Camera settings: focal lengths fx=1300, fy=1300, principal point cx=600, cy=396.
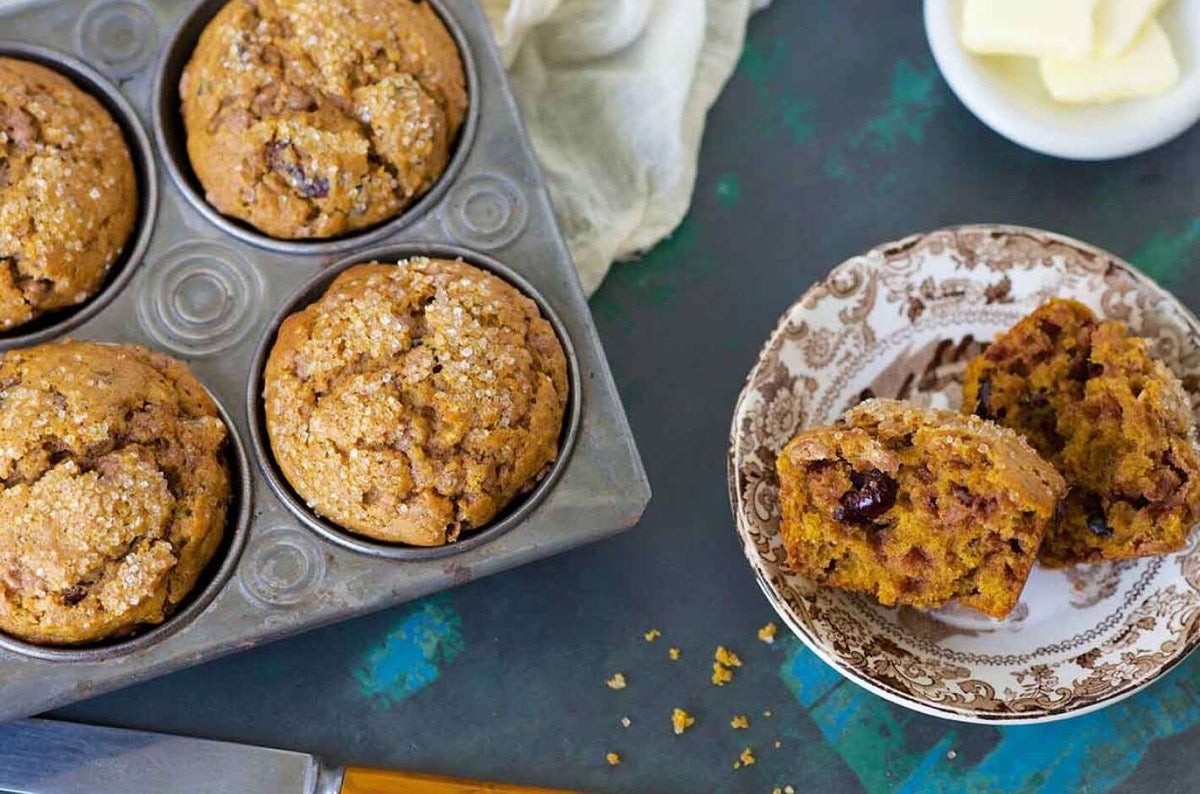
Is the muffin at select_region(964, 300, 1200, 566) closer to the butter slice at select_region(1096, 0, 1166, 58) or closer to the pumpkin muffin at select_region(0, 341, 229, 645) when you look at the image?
the butter slice at select_region(1096, 0, 1166, 58)

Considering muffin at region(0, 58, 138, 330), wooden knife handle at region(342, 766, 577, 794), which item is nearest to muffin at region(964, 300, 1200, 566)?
wooden knife handle at region(342, 766, 577, 794)

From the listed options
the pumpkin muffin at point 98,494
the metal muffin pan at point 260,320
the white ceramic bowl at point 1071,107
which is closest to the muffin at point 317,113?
the metal muffin pan at point 260,320

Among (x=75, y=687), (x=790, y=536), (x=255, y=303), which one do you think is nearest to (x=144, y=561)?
(x=75, y=687)

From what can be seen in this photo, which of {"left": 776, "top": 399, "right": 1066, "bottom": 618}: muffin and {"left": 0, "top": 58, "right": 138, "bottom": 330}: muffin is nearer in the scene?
{"left": 776, "top": 399, "right": 1066, "bottom": 618}: muffin

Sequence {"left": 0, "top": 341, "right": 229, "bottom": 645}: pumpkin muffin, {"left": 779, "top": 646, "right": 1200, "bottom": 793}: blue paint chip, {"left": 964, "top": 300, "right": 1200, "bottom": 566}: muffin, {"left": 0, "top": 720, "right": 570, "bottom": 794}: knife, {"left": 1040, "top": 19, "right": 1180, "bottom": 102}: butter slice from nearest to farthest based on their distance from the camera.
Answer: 1. {"left": 0, "top": 341, "right": 229, "bottom": 645}: pumpkin muffin
2. {"left": 964, "top": 300, "right": 1200, "bottom": 566}: muffin
3. {"left": 0, "top": 720, "right": 570, "bottom": 794}: knife
4. {"left": 779, "top": 646, "right": 1200, "bottom": 793}: blue paint chip
5. {"left": 1040, "top": 19, "right": 1180, "bottom": 102}: butter slice

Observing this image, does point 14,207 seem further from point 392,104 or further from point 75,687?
point 75,687

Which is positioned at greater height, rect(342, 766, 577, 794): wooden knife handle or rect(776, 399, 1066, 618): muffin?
rect(776, 399, 1066, 618): muffin

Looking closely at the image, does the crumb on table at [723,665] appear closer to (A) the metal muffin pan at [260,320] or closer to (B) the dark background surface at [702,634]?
(B) the dark background surface at [702,634]
